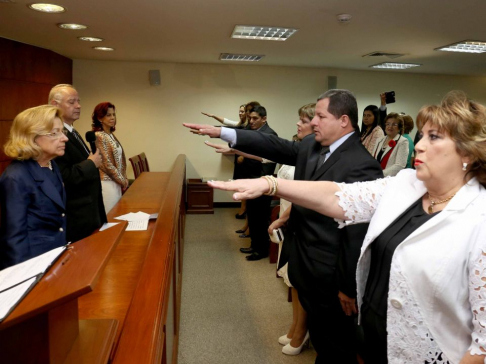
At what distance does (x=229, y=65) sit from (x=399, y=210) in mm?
6407

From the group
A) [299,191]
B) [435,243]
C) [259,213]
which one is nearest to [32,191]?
[299,191]

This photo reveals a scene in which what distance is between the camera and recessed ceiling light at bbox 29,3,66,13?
345 cm

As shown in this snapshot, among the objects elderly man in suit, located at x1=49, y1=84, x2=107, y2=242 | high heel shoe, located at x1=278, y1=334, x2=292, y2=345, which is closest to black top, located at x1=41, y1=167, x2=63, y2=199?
elderly man in suit, located at x1=49, y1=84, x2=107, y2=242

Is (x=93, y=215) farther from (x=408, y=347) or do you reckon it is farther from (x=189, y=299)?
(x=408, y=347)

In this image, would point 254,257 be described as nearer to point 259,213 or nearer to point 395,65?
point 259,213

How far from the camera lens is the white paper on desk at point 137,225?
8.72 ft

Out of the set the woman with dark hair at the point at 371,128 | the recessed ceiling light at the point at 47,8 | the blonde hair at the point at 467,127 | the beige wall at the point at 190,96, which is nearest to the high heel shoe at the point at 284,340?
the blonde hair at the point at 467,127

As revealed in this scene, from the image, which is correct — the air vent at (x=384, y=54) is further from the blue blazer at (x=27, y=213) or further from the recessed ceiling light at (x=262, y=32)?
the blue blazer at (x=27, y=213)

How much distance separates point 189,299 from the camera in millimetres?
3490

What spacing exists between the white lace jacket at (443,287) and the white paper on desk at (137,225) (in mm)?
Result: 1892

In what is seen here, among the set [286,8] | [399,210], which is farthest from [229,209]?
[399,210]

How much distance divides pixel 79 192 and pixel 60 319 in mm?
1801

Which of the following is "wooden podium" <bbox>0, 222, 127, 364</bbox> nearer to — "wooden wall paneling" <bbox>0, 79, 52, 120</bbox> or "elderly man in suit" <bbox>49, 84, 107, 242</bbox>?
"elderly man in suit" <bbox>49, 84, 107, 242</bbox>

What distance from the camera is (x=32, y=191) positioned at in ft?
5.83
